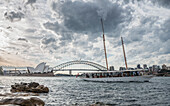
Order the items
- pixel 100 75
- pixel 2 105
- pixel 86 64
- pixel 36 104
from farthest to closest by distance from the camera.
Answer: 1. pixel 86 64
2. pixel 100 75
3. pixel 36 104
4. pixel 2 105

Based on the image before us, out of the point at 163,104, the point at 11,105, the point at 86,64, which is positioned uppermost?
the point at 86,64

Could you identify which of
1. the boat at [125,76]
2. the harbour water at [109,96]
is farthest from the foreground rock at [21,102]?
the boat at [125,76]

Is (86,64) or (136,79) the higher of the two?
(86,64)

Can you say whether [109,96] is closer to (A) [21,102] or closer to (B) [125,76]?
(A) [21,102]

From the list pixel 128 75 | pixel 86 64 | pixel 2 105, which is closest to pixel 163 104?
pixel 2 105

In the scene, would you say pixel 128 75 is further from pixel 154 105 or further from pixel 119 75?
pixel 154 105

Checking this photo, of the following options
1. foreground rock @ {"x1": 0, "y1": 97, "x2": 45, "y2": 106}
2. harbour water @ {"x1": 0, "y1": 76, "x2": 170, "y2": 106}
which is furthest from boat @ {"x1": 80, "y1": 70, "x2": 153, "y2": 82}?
foreground rock @ {"x1": 0, "y1": 97, "x2": 45, "y2": 106}

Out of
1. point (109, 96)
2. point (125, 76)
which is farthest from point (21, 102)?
point (125, 76)

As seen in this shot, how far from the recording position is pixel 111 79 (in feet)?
193

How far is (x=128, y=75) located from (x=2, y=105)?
49.5 meters

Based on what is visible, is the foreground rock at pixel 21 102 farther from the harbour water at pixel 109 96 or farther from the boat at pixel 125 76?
the boat at pixel 125 76

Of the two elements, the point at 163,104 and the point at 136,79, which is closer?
the point at 163,104

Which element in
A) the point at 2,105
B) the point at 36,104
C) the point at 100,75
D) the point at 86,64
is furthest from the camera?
the point at 86,64

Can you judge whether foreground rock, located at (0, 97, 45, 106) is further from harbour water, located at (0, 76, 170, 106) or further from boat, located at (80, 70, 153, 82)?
boat, located at (80, 70, 153, 82)
